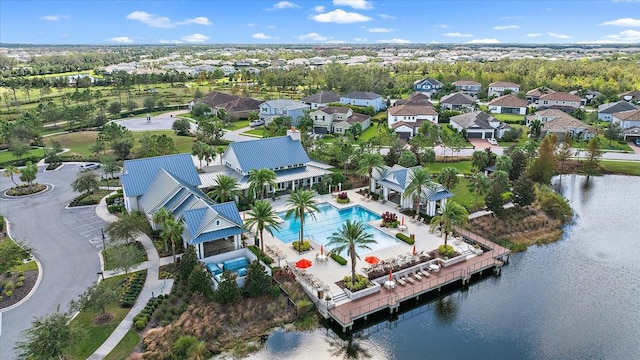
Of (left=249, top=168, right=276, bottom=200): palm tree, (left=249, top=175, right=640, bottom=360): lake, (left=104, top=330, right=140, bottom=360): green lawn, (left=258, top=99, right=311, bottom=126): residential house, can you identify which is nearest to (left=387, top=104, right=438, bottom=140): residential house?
(left=258, top=99, right=311, bottom=126): residential house

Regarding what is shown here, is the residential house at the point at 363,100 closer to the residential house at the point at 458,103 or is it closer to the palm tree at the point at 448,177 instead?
the residential house at the point at 458,103

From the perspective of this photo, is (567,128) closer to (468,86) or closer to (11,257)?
(468,86)

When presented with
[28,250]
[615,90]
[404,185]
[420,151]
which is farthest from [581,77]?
[28,250]

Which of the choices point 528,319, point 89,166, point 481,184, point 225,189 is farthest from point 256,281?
point 89,166

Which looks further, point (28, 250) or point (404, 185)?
point (404, 185)

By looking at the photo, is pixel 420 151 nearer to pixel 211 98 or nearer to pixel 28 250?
pixel 28 250

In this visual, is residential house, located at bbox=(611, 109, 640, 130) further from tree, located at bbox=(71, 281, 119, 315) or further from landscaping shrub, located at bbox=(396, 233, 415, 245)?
tree, located at bbox=(71, 281, 119, 315)

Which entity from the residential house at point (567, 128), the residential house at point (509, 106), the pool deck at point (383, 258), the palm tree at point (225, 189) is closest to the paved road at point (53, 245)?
the palm tree at point (225, 189)

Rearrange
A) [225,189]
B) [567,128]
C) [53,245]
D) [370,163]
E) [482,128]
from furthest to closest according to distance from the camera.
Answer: [482,128] < [567,128] < [370,163] < [225,189] < [53,245]
